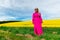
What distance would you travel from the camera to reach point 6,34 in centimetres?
2077

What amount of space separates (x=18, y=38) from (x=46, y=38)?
2.10 m

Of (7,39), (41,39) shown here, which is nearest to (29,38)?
(41,39)

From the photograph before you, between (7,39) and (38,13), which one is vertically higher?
(38,13)

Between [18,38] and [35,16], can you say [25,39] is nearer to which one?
[18,38]

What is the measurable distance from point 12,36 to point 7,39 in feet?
3.62

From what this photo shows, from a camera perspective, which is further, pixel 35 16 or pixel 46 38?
pixel 46 38

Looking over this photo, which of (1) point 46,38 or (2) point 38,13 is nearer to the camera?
(2) point 38,13

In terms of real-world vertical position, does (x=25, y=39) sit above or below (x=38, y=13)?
below

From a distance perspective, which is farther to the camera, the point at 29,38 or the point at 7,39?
the point at 29,38

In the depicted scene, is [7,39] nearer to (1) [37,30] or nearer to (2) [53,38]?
(1) [37,30]

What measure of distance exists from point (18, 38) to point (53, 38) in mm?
2514

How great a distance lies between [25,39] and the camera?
794 inches

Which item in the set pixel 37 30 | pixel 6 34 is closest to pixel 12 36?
pixel 6 34

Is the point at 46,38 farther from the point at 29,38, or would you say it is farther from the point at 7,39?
the point at 7,39
